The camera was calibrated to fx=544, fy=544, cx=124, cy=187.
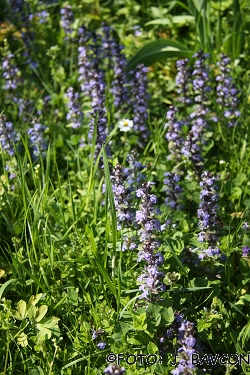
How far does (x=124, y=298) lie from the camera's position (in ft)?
9.93

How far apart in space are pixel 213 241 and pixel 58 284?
940 mm

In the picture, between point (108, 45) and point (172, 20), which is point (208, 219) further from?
point (172, 20)

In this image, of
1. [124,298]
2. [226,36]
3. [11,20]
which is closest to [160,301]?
[124,298]

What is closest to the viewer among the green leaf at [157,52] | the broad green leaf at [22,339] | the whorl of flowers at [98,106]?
the broad green leaf at [22,339]

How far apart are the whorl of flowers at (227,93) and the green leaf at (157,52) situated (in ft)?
1.97

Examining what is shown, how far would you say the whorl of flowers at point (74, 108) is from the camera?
4.27m

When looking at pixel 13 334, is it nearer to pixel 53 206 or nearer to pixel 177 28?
pixel 53 206

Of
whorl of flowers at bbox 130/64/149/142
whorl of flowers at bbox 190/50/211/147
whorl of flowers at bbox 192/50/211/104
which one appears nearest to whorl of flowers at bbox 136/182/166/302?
whorl of flowers at bbox 190/50/211/147

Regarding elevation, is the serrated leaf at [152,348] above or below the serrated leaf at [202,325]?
below

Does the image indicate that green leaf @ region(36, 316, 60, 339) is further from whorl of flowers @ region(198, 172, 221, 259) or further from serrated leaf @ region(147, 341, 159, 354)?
whorl of flowers @ region(198, 172, 221, 259)

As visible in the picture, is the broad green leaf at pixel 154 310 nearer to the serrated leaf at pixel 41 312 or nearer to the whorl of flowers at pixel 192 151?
the serrated leaf at pixel 41 312

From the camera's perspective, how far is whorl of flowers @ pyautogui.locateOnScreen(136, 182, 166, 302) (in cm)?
281

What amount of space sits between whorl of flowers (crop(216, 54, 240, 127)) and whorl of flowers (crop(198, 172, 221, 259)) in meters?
1.27

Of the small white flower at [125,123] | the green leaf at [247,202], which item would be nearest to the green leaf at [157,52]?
the small white flower at [125,123]
